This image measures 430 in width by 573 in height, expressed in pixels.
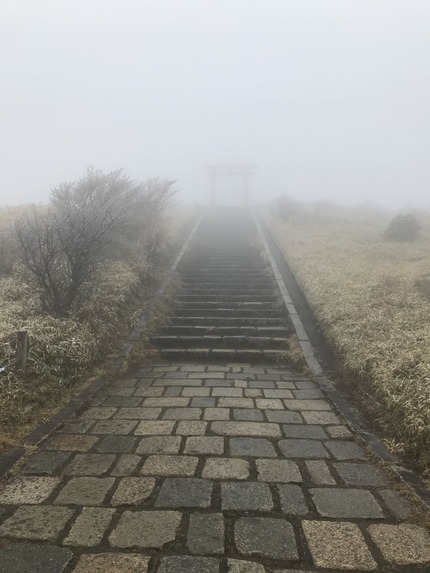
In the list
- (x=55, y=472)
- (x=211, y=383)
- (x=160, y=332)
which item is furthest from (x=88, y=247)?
(x=55, y=472)

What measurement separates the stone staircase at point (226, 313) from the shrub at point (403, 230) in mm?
4938

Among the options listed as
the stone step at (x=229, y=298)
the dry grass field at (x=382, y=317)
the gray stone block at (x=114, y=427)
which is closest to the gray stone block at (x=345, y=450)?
the dry grass field at (x=382, y=317)

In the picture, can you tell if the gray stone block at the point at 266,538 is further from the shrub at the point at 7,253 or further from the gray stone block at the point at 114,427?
the shrub at the point at 7,253

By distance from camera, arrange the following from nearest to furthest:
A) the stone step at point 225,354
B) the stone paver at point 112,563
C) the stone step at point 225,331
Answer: the stone paver at point 112,563 → the stone step at point 225,354 → the stone step at point 225,331

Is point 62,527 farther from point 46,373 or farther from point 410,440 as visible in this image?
point 410,440

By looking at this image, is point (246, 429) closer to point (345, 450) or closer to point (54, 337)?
point (345, 450)

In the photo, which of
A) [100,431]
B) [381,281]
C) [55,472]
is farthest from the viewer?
[381,281]

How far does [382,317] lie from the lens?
6.71m

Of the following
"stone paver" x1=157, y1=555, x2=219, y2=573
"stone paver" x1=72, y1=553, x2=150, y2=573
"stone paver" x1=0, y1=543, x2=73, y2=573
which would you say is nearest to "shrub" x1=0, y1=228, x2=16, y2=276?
"stone paver" x1=0, y1=543, x2=73, y2=573

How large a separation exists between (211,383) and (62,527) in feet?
10.6

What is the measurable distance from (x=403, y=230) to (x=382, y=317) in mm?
9008

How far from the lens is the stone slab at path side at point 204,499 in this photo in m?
2.45

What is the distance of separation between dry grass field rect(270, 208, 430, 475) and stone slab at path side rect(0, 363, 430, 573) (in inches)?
24.6

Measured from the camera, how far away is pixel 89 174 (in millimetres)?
11844
